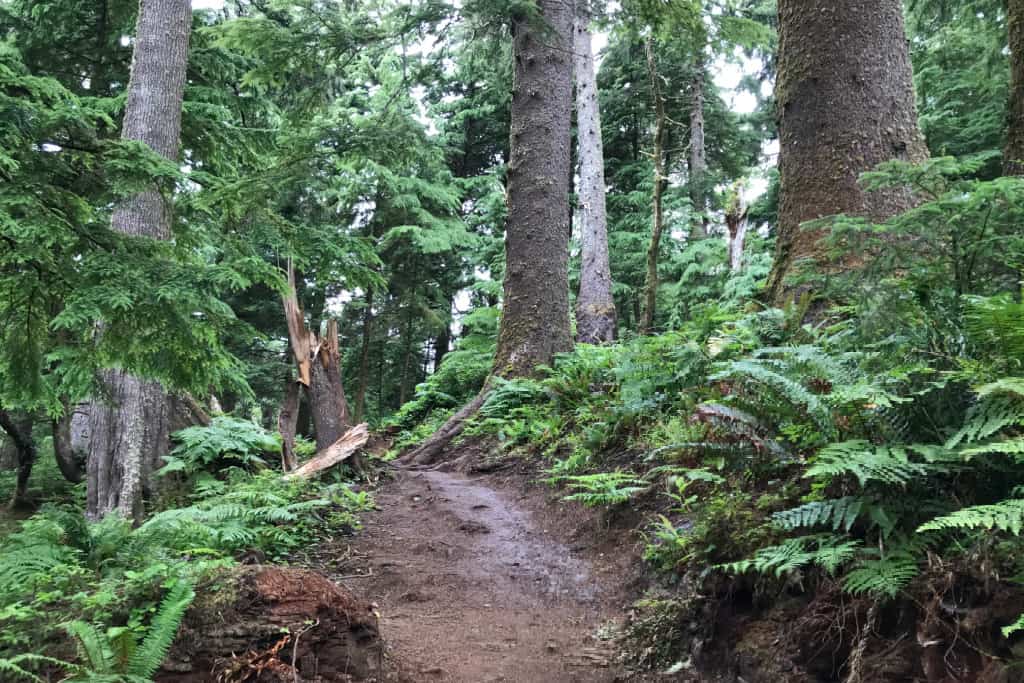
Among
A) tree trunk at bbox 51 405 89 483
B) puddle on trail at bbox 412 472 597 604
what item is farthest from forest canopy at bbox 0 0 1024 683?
puddle on trail at bbox 412 472 597 604

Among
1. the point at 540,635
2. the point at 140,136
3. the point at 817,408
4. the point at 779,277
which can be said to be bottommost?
the point at 540,635

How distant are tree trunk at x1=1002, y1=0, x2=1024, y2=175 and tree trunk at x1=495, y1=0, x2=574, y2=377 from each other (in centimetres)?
535

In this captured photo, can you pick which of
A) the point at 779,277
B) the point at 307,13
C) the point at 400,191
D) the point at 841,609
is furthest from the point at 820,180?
the point at 400,191

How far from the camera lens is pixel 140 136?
7852 mm

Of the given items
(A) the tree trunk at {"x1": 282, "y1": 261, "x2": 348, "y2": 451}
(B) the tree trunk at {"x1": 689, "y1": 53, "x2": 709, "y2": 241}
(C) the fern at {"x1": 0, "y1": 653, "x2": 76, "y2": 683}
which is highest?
(B) the tree trunk at {"x1": 689, "y1": 53, "x2": 709, "y2": 241}

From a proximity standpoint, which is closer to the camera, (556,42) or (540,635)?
(540,635)

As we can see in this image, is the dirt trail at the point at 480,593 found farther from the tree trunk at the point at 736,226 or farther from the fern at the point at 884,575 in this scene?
the tree trunk at the point at 736,226

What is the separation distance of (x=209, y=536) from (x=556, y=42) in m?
8.24

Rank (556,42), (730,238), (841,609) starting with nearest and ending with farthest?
(841,609)
(556,42)
(730,238)

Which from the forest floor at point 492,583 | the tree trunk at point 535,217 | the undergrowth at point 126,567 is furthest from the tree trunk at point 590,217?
the undergrowth at point 126,567

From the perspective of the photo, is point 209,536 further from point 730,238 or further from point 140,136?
point 730,238

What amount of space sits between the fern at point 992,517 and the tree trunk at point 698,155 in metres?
16.5

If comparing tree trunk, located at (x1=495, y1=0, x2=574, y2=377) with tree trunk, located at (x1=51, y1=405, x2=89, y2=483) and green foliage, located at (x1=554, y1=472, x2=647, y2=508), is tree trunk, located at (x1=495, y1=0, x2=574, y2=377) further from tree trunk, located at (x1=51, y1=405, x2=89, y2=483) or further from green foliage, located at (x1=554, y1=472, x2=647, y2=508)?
tree trunk, located at (x1=51, y1=405, x2=89, y2=483)

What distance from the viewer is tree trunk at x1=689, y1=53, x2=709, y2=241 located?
1864cm
